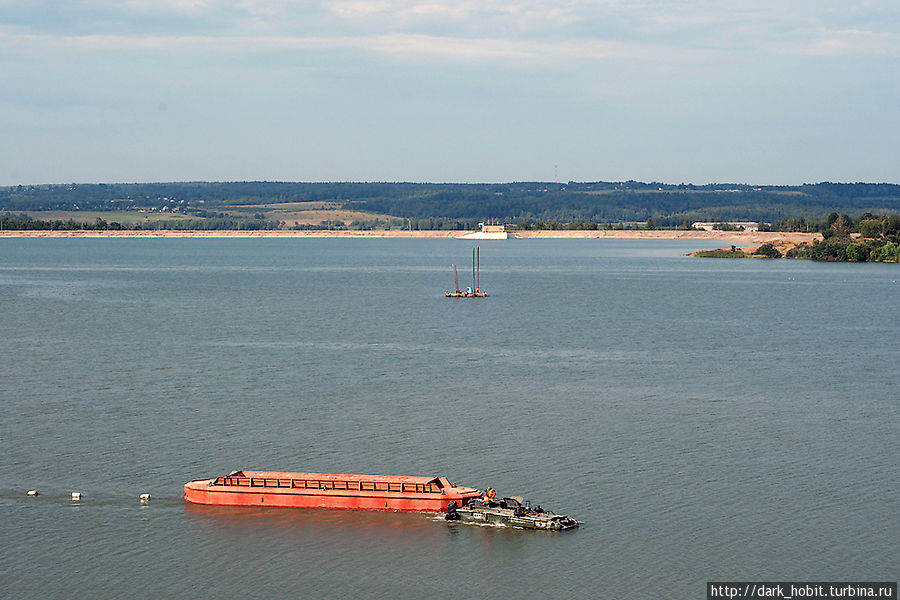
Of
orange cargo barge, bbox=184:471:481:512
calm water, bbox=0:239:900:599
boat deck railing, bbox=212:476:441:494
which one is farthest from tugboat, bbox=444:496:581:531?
boat deck railing, bbox=212:476:441:494

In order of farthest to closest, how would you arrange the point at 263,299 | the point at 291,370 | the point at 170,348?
the point at 263,299 < the point at 170,348 < the point at 291,370

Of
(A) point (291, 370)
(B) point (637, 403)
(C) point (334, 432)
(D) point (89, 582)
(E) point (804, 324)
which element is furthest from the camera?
Result: (E) point (804, 324)

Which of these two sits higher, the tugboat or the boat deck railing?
the boat deck railing

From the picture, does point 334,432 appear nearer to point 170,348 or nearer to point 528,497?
point 528,497

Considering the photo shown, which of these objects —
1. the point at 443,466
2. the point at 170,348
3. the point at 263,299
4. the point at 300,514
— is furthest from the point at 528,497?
the point at 263,299

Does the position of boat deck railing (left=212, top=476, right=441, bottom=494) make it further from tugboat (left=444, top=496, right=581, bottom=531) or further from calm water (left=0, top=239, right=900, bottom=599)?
tugboat (left=444, top=496, right=581, bottom=531)

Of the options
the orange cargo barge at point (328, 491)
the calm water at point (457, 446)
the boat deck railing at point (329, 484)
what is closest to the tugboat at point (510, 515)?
the calm water at point (457, 446)

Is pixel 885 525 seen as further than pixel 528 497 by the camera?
No

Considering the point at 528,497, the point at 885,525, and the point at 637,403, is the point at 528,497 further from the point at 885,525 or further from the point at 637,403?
the point at 637,403
